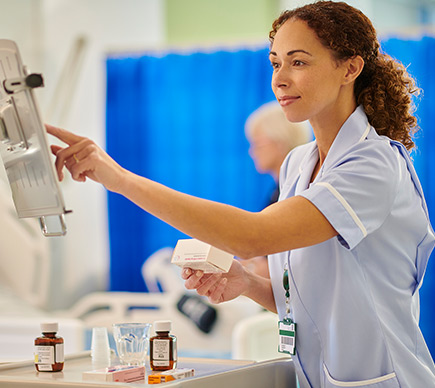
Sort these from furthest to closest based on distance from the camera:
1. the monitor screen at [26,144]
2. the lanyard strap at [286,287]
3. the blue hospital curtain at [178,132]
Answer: the blue hospital curtain at [178,132]
the lanyard strap at [286,287]
the monitor screen at [26,144]

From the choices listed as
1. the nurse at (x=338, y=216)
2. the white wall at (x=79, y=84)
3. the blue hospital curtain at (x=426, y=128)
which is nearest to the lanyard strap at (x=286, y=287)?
the nurse at (x=338, y=216)

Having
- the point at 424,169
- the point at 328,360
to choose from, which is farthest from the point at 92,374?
the point at 424,169

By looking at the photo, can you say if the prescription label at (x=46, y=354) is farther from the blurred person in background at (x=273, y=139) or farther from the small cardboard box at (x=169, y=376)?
the blurred person in background at (x=273, y=139)

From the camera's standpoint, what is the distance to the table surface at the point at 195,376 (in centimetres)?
129

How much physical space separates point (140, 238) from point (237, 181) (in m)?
0.87

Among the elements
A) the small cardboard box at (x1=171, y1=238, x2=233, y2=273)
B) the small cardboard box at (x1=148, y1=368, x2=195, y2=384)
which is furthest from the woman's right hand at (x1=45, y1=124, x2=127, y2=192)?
the small cardboard box at (x1=148, y1=368, x2=195, y2=384)

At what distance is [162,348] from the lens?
1.47 metres

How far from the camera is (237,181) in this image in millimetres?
5066

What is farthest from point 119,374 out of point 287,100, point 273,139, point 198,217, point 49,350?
point 273,139

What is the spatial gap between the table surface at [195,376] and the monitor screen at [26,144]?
0.29 meters

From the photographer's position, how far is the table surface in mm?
1291

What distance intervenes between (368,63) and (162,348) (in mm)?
788

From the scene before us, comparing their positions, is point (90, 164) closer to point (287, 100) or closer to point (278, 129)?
point (287, 100)

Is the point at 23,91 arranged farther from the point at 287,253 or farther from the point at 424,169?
the point at 424,169
